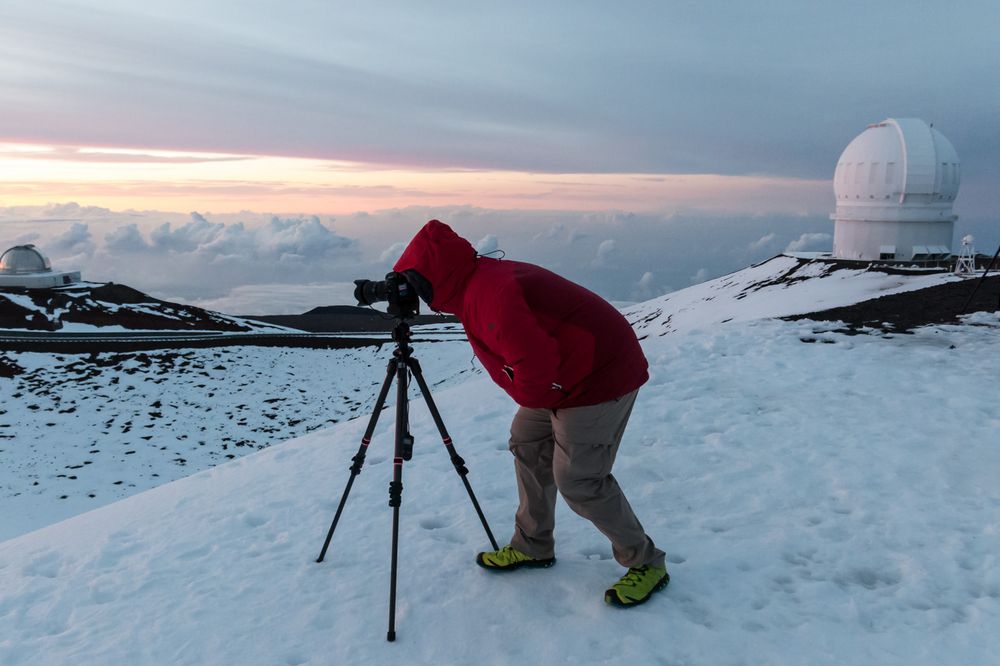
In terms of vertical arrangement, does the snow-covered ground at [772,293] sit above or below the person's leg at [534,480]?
below

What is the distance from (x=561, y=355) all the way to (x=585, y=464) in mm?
707

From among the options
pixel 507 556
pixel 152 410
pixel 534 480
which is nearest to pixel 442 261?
pixel 534 480

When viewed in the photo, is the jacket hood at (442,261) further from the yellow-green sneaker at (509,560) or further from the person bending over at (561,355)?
the yellow-green sneaker at (509,560)

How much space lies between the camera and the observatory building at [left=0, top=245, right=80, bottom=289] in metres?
42.0

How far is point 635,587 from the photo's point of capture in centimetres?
443

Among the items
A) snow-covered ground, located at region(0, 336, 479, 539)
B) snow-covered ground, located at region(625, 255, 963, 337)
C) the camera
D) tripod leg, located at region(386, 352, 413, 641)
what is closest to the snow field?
tripod leg, located at region(386, 352, 413, 641)

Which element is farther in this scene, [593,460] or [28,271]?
[28,271]

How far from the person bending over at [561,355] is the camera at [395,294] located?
112 mm

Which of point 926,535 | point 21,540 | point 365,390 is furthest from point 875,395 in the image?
point 365,390

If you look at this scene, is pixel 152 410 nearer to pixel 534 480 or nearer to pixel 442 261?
pixel 534 480

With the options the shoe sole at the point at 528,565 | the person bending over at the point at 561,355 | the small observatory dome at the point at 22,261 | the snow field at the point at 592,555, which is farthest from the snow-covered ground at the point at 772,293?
the small observatory dome at the point at 22,261

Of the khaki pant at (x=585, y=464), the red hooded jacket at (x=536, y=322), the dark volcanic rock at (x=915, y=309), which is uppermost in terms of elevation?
the red hooded jacket at (x=536, y=322)

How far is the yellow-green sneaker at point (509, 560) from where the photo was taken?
491cm

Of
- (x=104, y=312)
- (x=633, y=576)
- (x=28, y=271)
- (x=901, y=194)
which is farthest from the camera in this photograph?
(x=28, y=271)
